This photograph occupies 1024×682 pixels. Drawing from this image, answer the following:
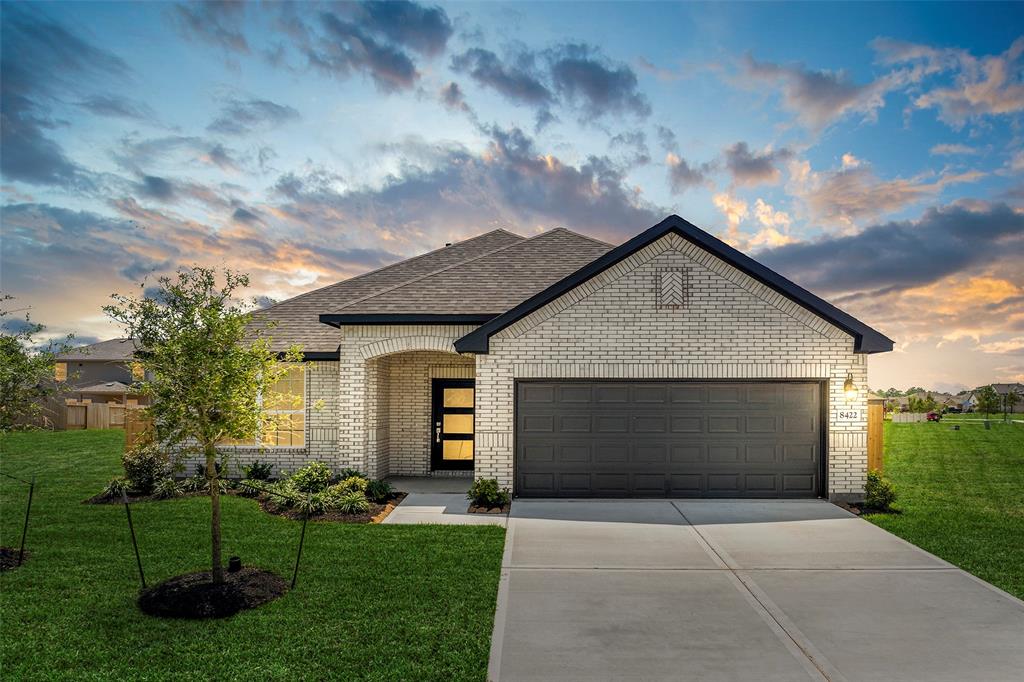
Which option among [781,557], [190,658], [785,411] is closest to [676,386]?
[785,411]

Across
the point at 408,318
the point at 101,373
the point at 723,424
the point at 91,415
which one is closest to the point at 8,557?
the point at 408,318

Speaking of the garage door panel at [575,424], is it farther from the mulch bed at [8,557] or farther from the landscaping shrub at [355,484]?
the mulch bed at [8,557]

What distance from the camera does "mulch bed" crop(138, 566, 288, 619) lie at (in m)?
6.45

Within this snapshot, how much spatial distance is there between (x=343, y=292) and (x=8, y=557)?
1059 cm

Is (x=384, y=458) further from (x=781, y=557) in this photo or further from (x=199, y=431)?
(x=781, y=557)

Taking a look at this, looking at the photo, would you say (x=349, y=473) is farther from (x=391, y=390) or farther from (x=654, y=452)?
(x=654, y=452)

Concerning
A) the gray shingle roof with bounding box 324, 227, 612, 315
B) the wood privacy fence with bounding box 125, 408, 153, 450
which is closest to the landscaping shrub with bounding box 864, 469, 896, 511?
the gray shingle roof with bounding box 324, 227, 612, 315

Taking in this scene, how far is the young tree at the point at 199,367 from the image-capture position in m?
6.86

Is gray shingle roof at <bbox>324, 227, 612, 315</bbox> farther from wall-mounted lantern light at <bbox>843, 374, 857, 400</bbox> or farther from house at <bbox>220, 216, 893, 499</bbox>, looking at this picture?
wall-mounted lantern light at <bbox>843, 374, 857, 400</bbox>

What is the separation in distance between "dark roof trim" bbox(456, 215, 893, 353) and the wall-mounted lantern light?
563mm

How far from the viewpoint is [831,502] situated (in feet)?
39.9

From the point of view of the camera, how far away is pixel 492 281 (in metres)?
15.0

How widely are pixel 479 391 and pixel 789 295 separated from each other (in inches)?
244

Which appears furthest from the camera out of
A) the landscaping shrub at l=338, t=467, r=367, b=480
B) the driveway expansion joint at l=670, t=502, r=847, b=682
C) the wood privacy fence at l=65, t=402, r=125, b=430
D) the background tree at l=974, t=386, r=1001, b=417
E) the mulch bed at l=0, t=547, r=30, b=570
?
the background tree at l=974, t=386, r=1001, b=417
